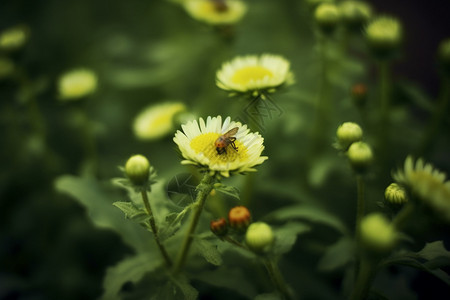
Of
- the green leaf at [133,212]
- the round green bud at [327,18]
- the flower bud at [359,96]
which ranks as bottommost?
the green leaf at [133,212]

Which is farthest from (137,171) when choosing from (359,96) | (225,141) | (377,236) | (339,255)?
(359,96)

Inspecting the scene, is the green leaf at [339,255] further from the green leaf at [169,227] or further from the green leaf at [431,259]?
the green leaf at [169,227]

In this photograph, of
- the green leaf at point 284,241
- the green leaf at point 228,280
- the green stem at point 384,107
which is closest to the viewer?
the green leaf at point 284,241

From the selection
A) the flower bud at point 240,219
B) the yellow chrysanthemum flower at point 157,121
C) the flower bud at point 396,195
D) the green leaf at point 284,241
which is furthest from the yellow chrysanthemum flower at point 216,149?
the yellow chrysanthemum flower at point 157,121

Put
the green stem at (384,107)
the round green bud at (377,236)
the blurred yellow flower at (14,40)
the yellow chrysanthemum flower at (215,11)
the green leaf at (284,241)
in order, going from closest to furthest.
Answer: the round green bud at (377,236), the green leaf at (284,241), the green stem at (384,107), the blurred yellow flower at (14,40), the yellow chrysanthemum flower at (215,11)

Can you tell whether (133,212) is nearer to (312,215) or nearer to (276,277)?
(276,277)
